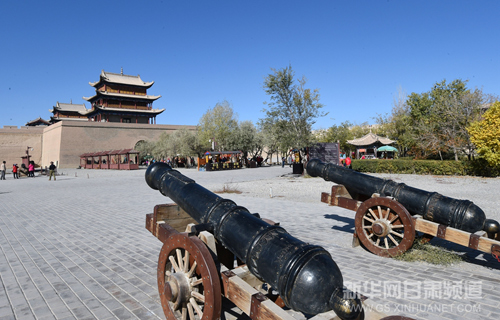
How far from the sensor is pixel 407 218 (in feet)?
12.8

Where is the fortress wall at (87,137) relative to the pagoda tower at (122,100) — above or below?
below

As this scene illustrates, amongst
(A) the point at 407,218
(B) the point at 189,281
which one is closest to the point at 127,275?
(B) the point at 189,281

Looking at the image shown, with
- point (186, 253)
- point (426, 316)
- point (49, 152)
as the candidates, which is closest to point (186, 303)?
point (186, 253)

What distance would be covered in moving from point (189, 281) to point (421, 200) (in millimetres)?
3322

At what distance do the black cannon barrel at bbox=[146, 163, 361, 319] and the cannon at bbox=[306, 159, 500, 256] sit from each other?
97.0 inches

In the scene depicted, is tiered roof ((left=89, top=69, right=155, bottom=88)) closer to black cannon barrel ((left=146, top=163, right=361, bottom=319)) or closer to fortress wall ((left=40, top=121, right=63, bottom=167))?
fortress wall ((left=40, top=121, right=63, bottom=167))

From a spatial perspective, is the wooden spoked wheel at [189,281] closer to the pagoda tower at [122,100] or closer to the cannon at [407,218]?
the cannon at [407,218]

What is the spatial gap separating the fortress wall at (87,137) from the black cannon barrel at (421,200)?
51.1 metres

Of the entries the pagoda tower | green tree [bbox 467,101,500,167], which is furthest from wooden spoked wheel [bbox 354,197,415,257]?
the pagoda tower

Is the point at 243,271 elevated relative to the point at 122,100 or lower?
lower

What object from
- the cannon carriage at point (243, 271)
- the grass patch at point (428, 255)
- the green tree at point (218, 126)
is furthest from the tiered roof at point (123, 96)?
the grass patch at point (428, 255)

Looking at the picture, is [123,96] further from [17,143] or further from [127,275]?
[127,275]

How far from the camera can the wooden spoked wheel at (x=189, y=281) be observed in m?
2.13

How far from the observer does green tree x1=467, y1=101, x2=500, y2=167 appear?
1541 cm
